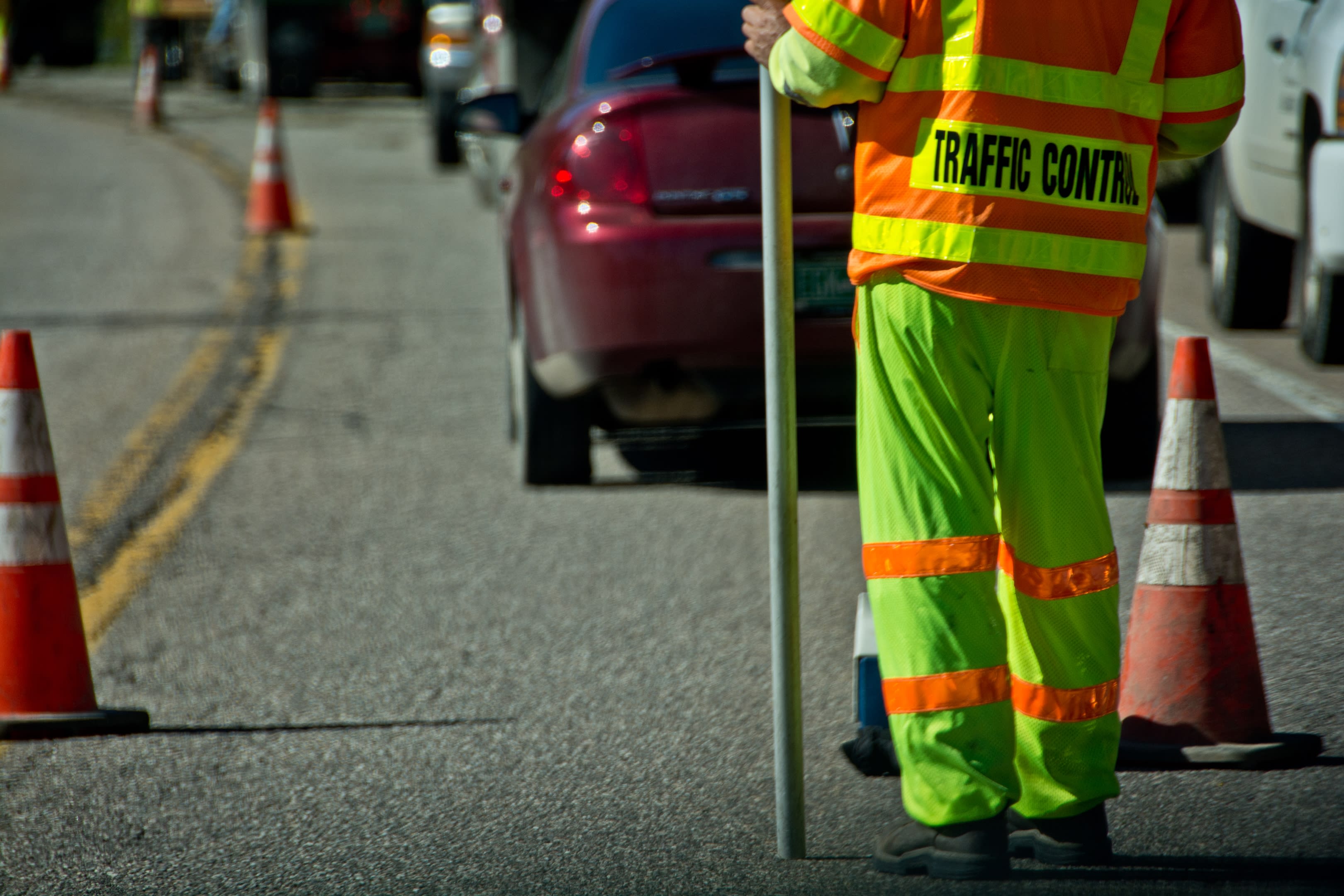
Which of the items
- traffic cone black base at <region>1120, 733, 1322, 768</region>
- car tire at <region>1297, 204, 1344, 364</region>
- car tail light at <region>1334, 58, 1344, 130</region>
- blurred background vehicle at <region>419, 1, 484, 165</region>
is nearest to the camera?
traffic cone black base at <region>1120, 733, 1322, 768</region>

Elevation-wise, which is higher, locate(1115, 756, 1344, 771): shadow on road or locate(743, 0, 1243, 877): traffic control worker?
locate(743, 0, 1243, 877): traffic control worker

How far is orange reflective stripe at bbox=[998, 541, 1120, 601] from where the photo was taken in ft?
9.53

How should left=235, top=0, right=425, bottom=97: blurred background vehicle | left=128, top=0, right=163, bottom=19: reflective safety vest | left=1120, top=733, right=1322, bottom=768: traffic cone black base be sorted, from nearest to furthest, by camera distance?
left=1120, top=733, right=1322, bottom=768: traffic cone black base → left=235, top=0, right=425, bottom=97: blurred background vehicle → left=128, top=0, right=163, bottom=19: reflective safety vest

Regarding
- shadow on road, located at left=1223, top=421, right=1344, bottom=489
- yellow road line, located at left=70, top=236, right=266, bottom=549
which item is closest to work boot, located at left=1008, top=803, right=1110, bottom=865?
shadow on road, located at left=1223, top=421, right=1344, bottom=489

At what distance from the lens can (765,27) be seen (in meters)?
2.94

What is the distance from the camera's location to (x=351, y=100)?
27312 millimetres

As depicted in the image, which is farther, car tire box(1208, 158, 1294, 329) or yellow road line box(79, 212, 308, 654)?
car tire box(1208, 158, 1294, 329)

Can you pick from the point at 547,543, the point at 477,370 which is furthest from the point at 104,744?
the point at 477,370

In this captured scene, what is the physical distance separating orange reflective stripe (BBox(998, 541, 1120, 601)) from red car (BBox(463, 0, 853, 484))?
7.92 feet

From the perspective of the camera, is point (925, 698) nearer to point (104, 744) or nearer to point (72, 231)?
point (104, 744)

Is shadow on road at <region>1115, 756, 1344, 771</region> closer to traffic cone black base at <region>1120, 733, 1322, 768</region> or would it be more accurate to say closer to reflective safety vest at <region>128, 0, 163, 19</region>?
traffic cone black base at <region>1120, 733, 1322, 768</region>

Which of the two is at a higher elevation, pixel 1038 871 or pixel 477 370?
pixel 1038 871

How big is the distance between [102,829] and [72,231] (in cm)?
1106

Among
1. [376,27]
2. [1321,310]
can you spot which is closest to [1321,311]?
[1321,310]
